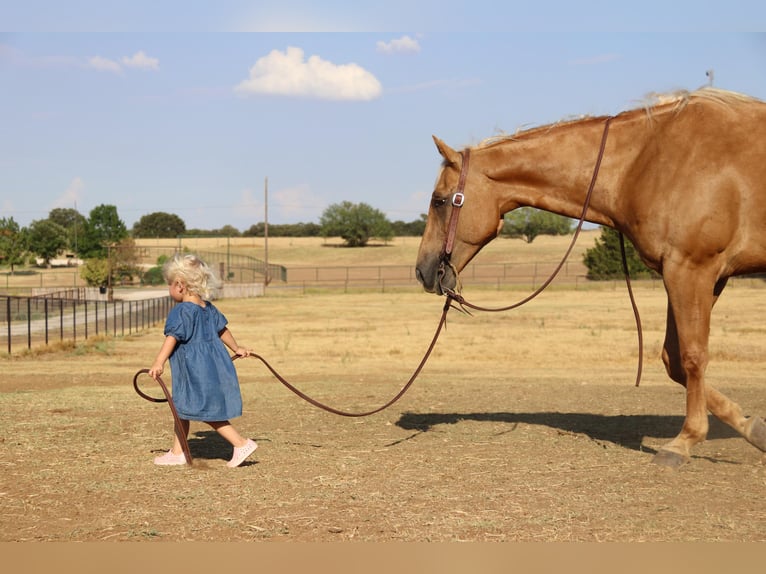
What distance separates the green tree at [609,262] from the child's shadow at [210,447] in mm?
65109

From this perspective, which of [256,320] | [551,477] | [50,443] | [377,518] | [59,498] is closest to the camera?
[377,518]

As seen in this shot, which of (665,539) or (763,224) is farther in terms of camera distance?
(763,224)

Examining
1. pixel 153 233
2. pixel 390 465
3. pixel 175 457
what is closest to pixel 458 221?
pixel 390 465

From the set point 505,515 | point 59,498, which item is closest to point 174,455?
point 59,498

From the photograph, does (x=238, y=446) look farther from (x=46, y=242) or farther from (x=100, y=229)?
(x=46, y=242)

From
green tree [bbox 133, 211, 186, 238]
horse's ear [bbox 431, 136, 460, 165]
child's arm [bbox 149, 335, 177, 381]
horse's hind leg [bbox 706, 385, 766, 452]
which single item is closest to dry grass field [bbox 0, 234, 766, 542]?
horse's hind leg [bbox 706, 385, 766, 452]

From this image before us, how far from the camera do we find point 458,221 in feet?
25.9

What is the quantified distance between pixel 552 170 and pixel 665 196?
109 cm

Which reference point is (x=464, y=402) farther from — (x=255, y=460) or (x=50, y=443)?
(x=50, y=443)

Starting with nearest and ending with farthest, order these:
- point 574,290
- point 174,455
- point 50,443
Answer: point 174,455, point 50,443, point 574,290

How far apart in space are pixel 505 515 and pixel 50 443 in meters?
5.03

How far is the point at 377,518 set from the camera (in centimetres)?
576

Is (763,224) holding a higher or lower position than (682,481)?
higher

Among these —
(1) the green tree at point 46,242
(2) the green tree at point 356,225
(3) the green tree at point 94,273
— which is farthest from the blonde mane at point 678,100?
(2) the green tree at point 356,225
